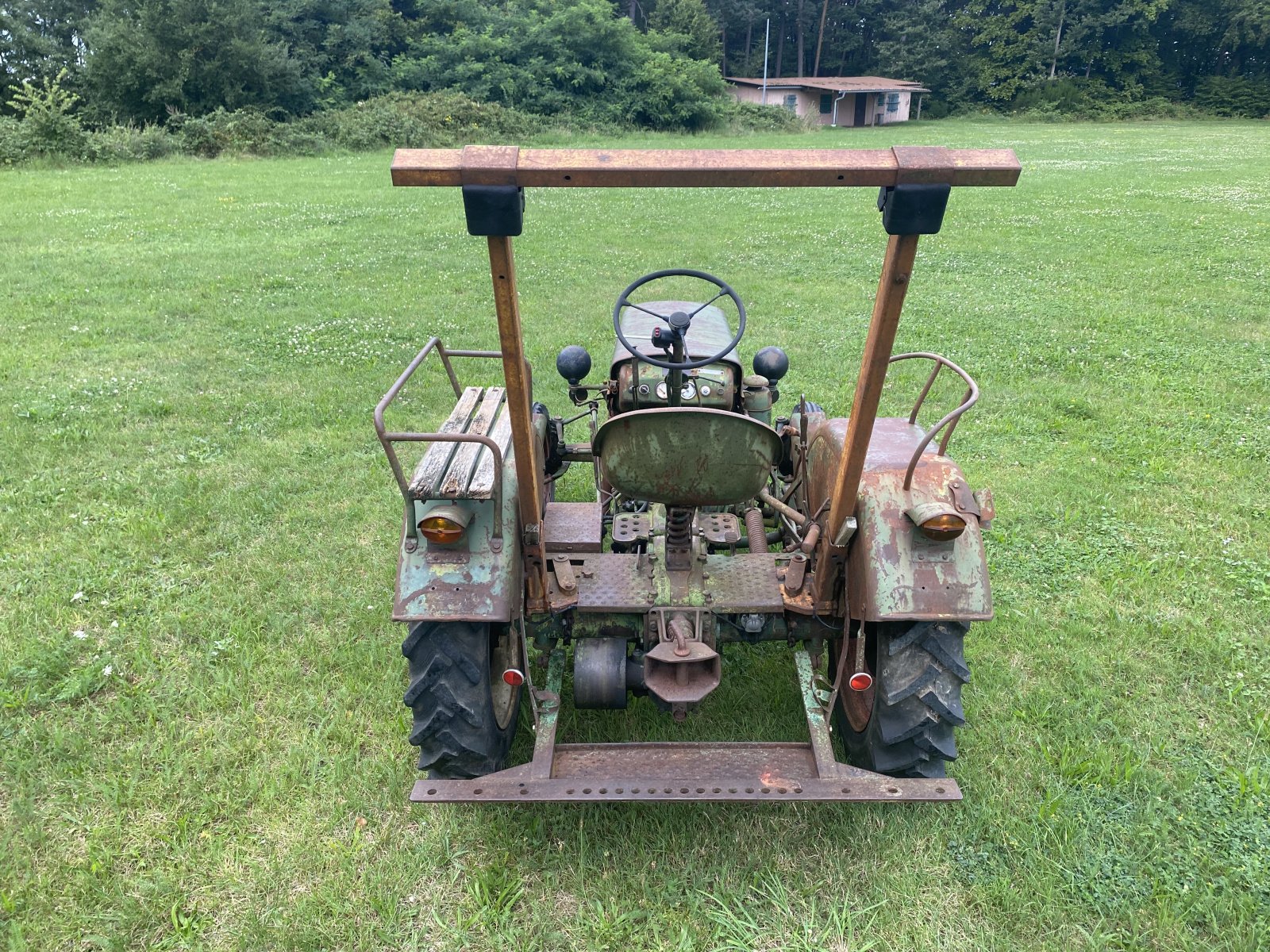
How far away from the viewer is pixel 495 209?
1.98m

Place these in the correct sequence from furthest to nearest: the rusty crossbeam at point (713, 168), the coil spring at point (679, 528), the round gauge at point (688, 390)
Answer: the round gauge at point (688, 390)
the coil spring at point (679, 528)
the rusty crossbeam at point (713, 168)

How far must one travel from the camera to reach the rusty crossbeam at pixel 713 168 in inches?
74.6

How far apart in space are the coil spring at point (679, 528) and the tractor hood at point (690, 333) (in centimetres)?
74

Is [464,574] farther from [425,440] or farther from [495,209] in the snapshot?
[495,209]

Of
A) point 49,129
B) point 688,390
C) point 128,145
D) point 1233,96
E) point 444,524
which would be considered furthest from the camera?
point 1233,96

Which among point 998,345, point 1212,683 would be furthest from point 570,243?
point 1212,683

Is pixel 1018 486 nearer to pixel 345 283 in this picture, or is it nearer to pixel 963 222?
pixel 345 283

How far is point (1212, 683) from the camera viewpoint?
133 inches

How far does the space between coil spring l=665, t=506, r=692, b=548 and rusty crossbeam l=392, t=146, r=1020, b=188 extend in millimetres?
1300

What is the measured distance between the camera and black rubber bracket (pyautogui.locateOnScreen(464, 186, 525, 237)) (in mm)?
1954

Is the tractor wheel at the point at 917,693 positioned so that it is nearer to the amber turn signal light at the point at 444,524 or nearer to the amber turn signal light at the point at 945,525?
the amber turn signal light at the point at 945,525

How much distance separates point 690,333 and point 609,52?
1456 inches

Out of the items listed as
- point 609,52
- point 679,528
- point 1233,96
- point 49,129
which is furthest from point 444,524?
point 1233,96

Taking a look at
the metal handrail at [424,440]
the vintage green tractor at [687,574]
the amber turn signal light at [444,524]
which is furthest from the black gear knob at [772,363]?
the amber turn signal light at [444,524]
